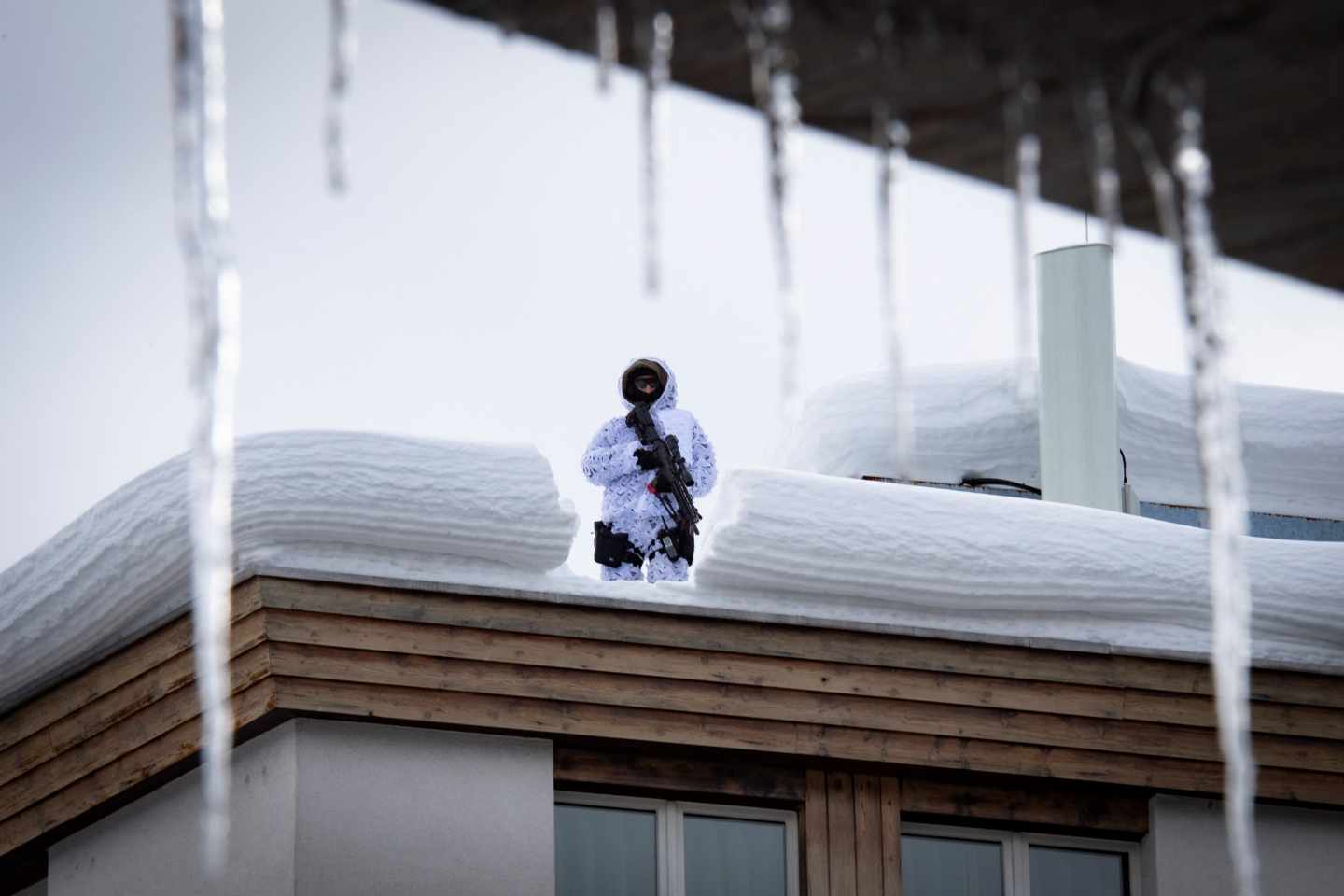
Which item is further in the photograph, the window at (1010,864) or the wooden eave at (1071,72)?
the window at (1010,864)

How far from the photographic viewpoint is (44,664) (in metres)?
10.9

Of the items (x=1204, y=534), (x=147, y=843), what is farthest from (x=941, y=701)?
(x=147, y=843)

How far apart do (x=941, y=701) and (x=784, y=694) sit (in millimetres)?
714

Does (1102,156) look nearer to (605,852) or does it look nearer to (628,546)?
(605,852)

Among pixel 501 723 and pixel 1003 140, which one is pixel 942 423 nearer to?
pixel 501 723

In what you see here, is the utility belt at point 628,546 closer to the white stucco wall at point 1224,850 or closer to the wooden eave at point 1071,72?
the white stucco wall at point 1224,850

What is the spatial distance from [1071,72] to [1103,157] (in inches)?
10.9

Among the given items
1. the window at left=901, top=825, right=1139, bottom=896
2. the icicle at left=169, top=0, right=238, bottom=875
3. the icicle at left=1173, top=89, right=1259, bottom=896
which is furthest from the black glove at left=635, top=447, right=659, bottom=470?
the icicle at left=169, top=0, right=238, bottom=875

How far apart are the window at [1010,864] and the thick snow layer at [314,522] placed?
6.90 feet

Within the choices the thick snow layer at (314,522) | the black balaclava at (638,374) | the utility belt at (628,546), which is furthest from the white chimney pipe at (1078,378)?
the thick snow layer at (314,522)

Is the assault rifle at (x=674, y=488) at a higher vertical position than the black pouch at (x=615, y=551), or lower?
higher

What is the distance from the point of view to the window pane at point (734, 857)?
10664mm

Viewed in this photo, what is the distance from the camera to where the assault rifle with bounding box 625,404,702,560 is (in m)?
11.8

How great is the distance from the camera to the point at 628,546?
A: 11.9 metres
